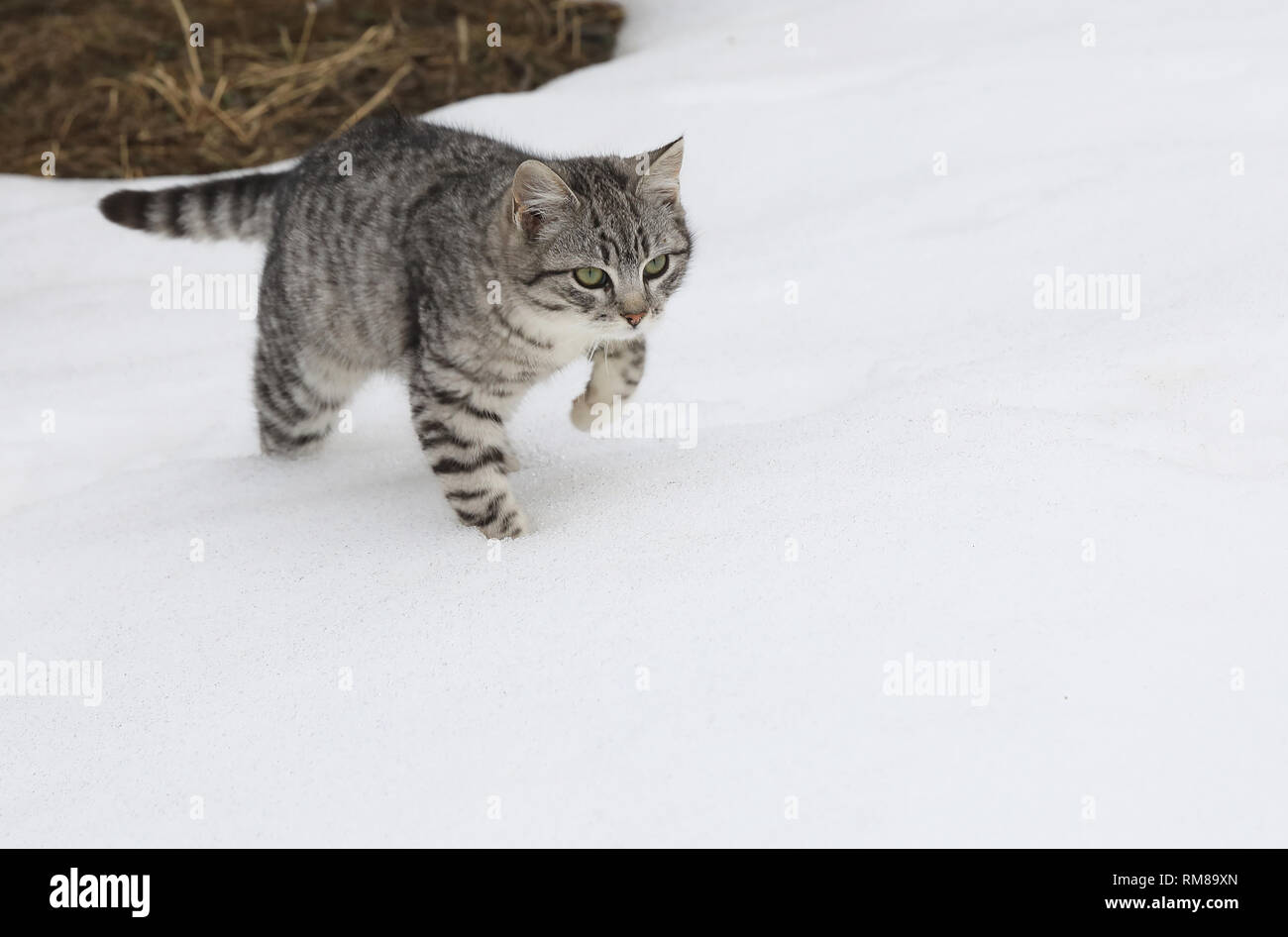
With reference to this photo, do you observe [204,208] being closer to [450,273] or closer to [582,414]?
[450,273]

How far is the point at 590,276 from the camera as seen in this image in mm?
3367

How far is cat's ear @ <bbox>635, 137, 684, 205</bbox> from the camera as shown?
347cm

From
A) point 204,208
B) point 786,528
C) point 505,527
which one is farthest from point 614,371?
point 204,208

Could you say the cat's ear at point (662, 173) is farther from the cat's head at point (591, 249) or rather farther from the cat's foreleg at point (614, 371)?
the cat's foreleg at point (614, 371)

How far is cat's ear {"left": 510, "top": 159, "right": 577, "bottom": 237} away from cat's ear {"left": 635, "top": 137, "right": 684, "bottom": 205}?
226 mm

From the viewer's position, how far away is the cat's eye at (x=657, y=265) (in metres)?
3.43

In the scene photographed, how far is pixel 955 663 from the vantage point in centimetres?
251

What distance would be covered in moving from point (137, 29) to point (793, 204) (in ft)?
13.8

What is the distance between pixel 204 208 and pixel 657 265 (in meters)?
1.68

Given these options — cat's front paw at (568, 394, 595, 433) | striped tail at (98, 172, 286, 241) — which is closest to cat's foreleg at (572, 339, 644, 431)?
cat's front paw at (568, 394, 595, 433)

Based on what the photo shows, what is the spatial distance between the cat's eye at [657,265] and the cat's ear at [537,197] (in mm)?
244

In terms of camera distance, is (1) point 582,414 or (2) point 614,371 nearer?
(2) point 614,371

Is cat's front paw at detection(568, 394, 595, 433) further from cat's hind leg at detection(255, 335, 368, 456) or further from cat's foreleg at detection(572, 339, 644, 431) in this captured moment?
cat's hind leg at detection(255, 335, 368, 456)

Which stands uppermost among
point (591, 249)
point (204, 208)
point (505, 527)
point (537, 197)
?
point (537, 197)
